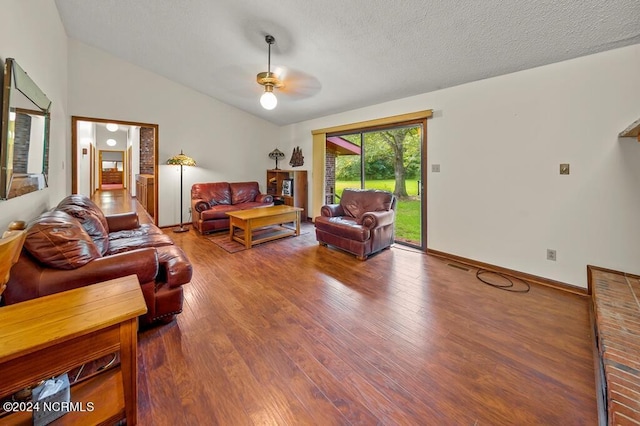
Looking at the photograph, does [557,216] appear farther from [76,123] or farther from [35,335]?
[76,123]

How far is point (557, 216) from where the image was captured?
107 inches

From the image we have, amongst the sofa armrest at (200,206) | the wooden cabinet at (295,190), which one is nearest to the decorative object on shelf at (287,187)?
the wooden cabinet at (295,190)

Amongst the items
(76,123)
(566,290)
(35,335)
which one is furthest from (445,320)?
(76,123)

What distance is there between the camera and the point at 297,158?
626 centimetres

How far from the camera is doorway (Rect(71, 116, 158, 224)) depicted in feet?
14.8

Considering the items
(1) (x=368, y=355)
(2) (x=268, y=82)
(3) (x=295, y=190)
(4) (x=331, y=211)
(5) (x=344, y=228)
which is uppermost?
(2) (x=268, y=82)

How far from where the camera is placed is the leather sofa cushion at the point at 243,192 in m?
5.61

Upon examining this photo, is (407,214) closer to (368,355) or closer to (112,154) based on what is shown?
(368,355)

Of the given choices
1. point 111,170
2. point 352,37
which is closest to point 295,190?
point 352,37

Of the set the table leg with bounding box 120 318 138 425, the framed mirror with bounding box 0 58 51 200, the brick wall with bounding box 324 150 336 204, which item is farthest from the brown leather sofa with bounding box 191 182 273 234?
the table leg with bounding box 120 318 138 425

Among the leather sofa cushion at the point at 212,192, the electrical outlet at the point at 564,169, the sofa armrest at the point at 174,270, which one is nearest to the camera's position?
the sofa armrest at the point at 174,270

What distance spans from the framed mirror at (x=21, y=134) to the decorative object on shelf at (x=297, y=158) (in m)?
4.38

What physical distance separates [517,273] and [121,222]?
16.0ft

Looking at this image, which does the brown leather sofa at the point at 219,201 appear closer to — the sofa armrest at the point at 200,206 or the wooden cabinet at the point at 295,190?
the sofa armrest at the point at 200,206
